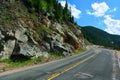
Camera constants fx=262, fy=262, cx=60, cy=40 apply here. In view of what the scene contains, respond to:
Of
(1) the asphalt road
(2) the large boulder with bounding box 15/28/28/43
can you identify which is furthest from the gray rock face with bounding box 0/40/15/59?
(1) the asphalt road

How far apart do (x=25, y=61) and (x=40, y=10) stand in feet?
85.5

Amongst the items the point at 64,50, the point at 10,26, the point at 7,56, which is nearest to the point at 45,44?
the point at 64,50

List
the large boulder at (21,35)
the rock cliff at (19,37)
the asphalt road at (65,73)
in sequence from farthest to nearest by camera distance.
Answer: the large boulder at (21,35) < the rock cliff at (19,37) < the asphalt road at (65,73)

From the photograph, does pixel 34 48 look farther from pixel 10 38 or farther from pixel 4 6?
pixel 4 6

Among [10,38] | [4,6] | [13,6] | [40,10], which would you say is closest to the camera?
[10,38]

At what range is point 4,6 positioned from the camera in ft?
123

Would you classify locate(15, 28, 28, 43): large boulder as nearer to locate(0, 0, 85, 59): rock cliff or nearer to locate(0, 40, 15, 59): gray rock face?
locate(0, 0, 85, 59): rock cliff

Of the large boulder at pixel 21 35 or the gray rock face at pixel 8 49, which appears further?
the large boulder at pixel 21 35

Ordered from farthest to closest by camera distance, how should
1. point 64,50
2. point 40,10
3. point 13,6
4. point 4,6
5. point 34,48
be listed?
point 40,10 → point 64,50 → point 13,6 → point 4,6 → point 34,48

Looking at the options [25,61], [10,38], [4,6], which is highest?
[4,6]

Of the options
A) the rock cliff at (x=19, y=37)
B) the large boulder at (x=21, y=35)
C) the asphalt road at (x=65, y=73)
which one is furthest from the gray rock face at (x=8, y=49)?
the asphalt road at (x=65, y=73)

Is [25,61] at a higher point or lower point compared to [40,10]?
lower

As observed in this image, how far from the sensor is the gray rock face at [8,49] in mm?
28105

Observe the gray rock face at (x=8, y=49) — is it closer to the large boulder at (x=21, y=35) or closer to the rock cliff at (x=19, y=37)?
the rock cliff at (x=19, y=37)
